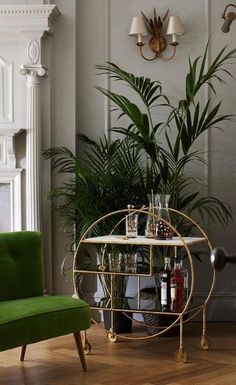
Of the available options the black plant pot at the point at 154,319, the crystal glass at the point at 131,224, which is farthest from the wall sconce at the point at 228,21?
the black plant pot at the point at 154,319

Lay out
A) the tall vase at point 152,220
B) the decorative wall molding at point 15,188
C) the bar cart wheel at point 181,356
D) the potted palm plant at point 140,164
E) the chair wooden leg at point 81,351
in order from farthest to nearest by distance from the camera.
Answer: the decorative wall molding at point 15,188, the potted palm plant at point 140,164, the tall vase at point 152,220, the bar cart wheel at point 181,356, the chair wooden leg at point 81,351

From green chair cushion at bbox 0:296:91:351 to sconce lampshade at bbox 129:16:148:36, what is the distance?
2178mm

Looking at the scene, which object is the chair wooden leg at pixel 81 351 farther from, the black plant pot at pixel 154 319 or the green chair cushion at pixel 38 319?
the black plant pot at pixel 154 319

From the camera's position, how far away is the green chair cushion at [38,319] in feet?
10.5

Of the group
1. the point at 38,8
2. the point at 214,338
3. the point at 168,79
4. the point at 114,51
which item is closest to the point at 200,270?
the point at 214,338

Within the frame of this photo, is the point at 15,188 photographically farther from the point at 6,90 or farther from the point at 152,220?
the point at 152,220

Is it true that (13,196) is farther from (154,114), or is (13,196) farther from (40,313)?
(40,313)

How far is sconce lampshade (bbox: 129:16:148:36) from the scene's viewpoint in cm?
485

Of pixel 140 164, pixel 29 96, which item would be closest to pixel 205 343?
pixel 140 164

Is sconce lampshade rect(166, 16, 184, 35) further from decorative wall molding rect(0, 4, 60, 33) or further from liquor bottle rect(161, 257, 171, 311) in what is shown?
liquor bottle rect(161, 257, 171, 311)

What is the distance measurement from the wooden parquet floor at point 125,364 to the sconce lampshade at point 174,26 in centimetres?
210

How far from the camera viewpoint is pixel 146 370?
3.63m

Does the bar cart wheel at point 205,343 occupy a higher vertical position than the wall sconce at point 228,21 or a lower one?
lower

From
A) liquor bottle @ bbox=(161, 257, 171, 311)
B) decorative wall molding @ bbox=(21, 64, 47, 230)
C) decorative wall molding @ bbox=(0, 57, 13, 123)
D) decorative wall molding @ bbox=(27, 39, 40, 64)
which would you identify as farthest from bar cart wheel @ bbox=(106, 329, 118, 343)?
decorative wall molding @ bbox=(27, 39, 40, 64)
